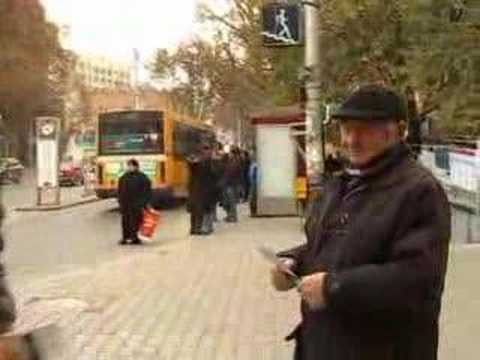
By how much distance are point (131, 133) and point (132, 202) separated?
14.1 m

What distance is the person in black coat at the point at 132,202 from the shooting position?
21.8 meters

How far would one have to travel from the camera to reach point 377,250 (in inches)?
154

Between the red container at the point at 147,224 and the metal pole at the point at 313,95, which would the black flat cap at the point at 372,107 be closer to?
the metal pole at the point at 313,95

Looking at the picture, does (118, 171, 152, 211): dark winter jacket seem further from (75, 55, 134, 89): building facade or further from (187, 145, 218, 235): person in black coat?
(75, 55, 134, 89): building facade

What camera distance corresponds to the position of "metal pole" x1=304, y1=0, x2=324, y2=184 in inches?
695

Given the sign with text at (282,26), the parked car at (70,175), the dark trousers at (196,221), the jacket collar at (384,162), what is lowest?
the parked car at (70,175)

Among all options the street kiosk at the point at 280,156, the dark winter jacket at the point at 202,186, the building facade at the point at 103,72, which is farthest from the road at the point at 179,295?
the building facade at the point at 103,72

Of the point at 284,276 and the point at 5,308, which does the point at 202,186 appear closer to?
the point at 284,276

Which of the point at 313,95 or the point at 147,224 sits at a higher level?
the point at 313,95

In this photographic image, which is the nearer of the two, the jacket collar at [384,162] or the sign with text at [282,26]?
the jacket collar at [384,162]

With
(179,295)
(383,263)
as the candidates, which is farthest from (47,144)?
(383,263)

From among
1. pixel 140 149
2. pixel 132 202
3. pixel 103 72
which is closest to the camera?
pixel 132 202

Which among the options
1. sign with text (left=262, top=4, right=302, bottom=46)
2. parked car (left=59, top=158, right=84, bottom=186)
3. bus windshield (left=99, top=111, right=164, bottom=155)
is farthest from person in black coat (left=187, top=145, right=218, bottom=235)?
parked car (left=59, top=158, right=84, bottom=186)

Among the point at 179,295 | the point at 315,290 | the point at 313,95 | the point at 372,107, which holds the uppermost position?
the point at 313,95
